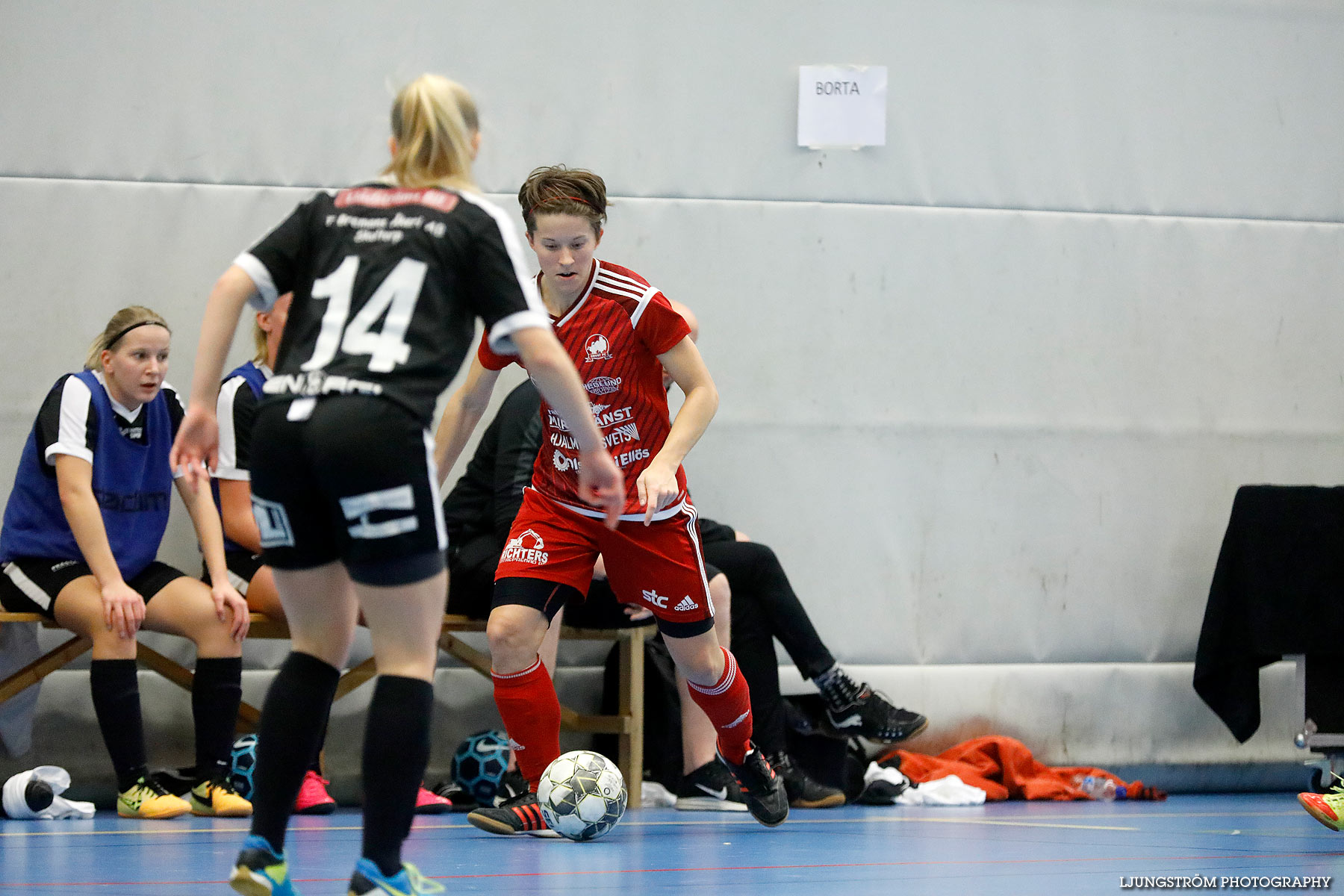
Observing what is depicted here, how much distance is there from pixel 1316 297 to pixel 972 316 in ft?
→ 5.67

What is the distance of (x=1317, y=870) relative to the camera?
3.15 metres

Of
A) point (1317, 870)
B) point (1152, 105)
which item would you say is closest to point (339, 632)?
point (1317, 870)

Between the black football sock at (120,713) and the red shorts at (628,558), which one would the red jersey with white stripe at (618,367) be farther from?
the black football sock at (120,713)

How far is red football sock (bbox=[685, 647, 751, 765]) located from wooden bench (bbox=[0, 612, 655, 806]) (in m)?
0.97

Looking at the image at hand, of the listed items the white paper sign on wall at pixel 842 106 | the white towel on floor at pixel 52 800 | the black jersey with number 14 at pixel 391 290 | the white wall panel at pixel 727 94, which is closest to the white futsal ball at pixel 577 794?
the black jersey with number 14 at pixel 391 290

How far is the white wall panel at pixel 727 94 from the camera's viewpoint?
5.55 m

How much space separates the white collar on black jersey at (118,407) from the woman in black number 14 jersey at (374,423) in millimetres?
2591

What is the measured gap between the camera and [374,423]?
2.27m

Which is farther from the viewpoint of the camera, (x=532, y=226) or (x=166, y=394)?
(x=166, y=394)

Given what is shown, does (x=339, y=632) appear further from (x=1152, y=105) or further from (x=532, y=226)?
(x=1152, y=105)

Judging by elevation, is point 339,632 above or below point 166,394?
below

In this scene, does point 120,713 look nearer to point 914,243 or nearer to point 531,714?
point 531,714

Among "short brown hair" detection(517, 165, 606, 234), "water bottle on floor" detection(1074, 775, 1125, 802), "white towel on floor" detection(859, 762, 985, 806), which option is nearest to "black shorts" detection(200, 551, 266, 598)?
"short brown hair" detection(517, 165, 606, 234)

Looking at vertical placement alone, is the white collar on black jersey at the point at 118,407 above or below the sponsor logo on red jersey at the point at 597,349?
below
